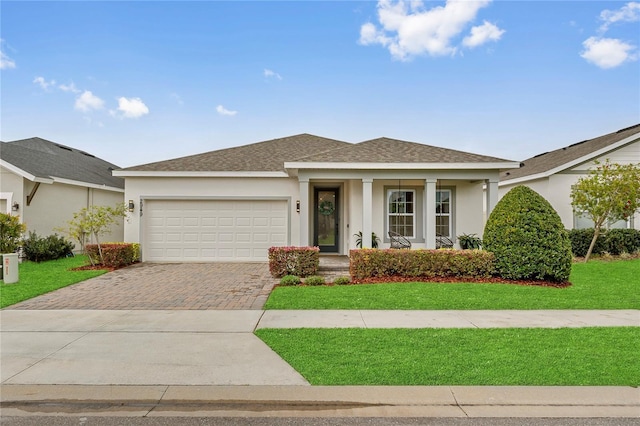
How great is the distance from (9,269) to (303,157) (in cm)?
885

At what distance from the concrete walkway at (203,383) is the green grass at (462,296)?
1.06 m

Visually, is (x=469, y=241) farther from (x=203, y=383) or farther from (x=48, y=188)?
(x=48, y=188)

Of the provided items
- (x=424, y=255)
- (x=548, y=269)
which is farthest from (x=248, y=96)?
(x=548, y=269)

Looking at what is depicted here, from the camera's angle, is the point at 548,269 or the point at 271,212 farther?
the point at 271,212

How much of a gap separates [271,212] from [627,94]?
51.6ft

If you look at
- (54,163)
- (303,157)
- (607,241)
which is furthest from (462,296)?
(54,163)

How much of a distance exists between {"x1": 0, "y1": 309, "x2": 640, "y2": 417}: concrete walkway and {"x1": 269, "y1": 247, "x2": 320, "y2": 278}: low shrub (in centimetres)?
406

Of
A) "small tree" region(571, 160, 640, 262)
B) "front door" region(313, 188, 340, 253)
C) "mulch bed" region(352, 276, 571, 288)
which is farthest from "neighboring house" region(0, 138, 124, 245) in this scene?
"small tree" region(571, 160, 640, 262)

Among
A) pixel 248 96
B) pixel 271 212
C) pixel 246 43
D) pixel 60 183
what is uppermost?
pixel 246 43

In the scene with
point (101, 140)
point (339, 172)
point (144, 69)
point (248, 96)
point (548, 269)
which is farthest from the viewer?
point (101, 140)

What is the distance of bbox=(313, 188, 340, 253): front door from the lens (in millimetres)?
14156

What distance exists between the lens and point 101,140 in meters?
21.5

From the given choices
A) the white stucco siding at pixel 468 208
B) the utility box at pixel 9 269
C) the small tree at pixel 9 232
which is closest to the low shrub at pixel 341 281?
the white stucco siding at pixel 468 208

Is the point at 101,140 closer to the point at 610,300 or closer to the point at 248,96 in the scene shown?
the point at 248,96
